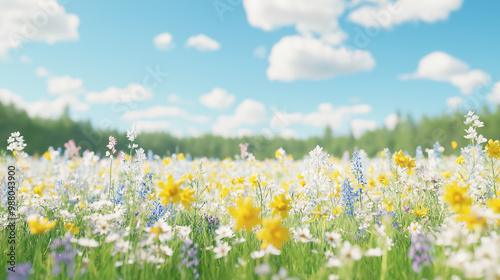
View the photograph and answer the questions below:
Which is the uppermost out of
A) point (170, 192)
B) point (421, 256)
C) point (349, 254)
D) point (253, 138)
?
point (253, 138)

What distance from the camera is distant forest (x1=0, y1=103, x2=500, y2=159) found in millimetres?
19031

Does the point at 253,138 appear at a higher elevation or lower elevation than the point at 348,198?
higher

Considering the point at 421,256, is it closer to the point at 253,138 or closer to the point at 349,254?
the point at 349,254

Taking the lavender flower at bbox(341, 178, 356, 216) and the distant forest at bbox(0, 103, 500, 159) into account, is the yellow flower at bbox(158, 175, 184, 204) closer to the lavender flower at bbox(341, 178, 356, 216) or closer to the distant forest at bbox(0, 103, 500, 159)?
the lavender flower at bbox(341, 178, 356, 216)

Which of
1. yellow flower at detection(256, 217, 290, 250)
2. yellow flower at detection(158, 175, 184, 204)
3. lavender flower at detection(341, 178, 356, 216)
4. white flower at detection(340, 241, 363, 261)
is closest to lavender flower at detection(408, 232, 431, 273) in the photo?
white flower at detection(340, 241, 363, 261)

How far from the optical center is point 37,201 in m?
3.64

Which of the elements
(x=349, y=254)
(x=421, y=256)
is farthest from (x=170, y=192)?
(x=421, y=256)

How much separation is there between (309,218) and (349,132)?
2502cm

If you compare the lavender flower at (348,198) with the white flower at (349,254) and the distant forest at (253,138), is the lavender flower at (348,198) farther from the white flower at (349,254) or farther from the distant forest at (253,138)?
the distant forest at (253,138)

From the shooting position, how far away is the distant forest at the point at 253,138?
19.0 m

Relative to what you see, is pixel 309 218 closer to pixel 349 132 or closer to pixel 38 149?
pixel 38 149

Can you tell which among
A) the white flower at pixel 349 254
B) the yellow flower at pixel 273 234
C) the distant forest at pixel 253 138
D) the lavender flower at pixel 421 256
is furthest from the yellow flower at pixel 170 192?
the distant forest at pixel 253 138

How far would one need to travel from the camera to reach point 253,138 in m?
21.7

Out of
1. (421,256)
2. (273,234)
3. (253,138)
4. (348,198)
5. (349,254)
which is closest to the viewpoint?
(349,254)
